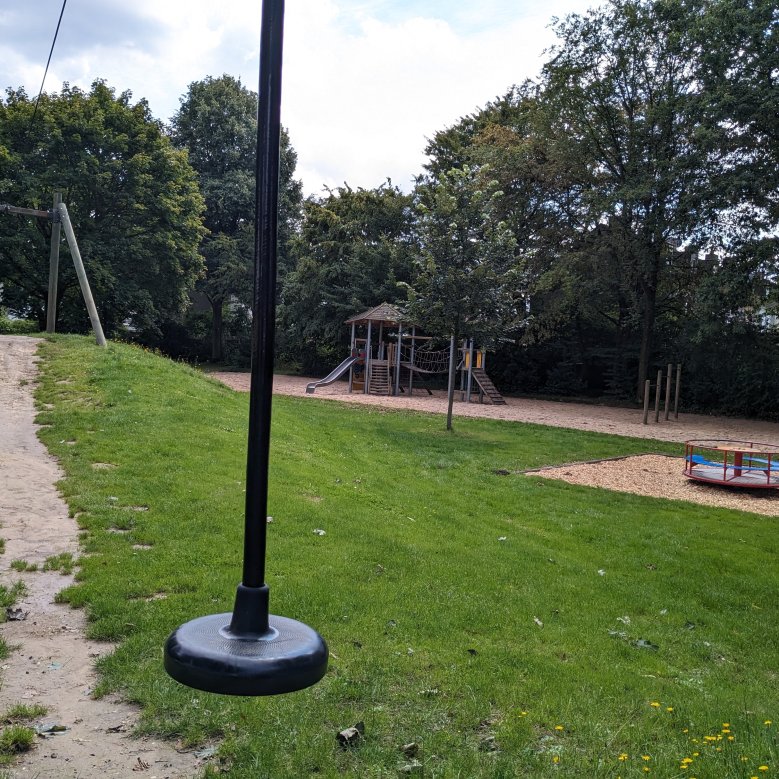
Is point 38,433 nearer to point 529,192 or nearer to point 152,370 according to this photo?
point 152,370

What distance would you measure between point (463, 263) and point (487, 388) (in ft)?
37.6

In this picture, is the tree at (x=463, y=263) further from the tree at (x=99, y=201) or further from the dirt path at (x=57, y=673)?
the tree at (x=99, y=201)

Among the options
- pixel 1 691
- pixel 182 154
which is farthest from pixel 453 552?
pixel 182 154

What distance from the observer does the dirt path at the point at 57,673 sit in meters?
2.87

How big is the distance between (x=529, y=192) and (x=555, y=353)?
7450 millimetres

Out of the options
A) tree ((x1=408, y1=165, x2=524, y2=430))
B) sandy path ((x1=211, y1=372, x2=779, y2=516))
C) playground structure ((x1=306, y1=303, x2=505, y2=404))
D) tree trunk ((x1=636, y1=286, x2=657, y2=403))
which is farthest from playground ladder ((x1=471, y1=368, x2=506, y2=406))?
tree ((x1=408, y1=165, x2=524, y2=430))

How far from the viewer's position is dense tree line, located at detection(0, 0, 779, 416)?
2064 centimetres

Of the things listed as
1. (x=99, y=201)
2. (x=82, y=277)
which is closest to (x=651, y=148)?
(x=82, y=277)

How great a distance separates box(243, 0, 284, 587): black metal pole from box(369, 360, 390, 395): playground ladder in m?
26.5

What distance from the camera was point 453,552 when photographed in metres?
6.67

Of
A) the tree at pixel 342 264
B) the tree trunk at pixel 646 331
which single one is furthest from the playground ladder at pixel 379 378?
the tree trunk at pixel 646 331

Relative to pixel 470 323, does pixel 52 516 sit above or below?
below

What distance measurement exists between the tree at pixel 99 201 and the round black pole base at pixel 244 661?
28.2m

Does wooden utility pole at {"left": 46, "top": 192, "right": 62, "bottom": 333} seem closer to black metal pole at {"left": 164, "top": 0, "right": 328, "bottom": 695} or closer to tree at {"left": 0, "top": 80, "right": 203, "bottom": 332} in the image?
tree at {"left": 0, "top": 80, "right": 203, "bottom": 332}
